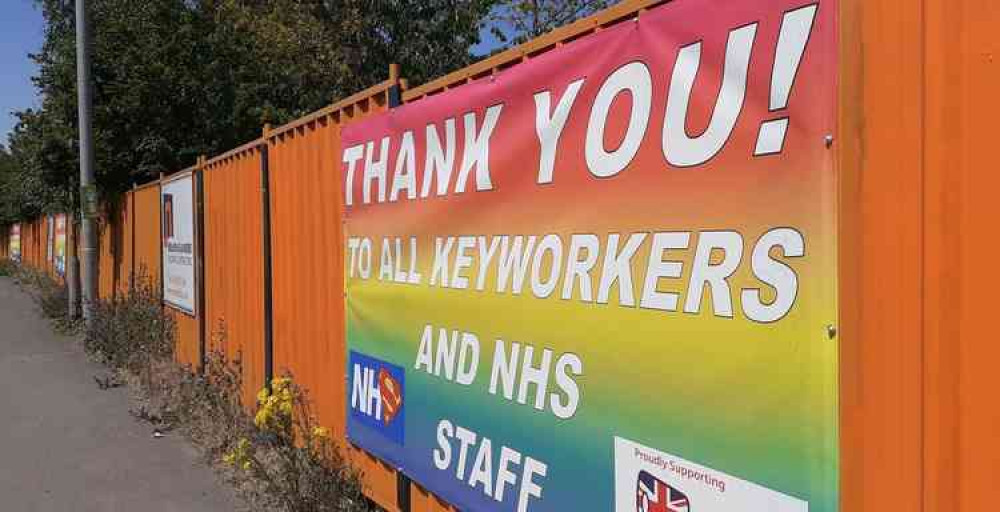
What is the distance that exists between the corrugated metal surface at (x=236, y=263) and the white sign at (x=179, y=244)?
1.38 feet

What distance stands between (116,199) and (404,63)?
5.91 meters

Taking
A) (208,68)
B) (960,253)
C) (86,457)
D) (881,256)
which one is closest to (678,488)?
(881,256)

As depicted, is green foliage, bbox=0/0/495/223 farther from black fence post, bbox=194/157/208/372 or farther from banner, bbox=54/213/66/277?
black fence post, bbox=194/157/208/372

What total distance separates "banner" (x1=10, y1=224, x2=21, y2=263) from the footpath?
3268 cm

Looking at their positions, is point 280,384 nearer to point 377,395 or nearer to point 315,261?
point 315,261

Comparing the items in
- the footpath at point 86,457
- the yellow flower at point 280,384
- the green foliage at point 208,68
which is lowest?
the footpath at point 86,457

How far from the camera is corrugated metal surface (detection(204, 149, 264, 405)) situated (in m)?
6.22

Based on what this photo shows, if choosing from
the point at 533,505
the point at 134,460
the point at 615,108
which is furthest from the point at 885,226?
the point at 134,460

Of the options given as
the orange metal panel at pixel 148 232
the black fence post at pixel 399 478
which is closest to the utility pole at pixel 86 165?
the orange metal panel at pixel 148 232

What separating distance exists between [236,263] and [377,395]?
11.0 feet

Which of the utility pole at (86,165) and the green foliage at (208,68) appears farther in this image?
the green foliage at (208,68)

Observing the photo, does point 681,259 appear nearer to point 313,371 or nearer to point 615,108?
point 615,108

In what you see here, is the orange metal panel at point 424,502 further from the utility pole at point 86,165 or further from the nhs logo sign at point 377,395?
the utility pole at point 86,165

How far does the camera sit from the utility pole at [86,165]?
1178cm
